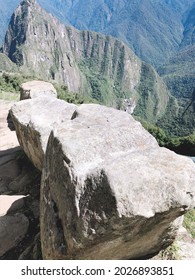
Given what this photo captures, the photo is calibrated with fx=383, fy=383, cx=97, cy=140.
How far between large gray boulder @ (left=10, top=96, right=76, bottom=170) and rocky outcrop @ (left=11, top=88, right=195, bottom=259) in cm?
214

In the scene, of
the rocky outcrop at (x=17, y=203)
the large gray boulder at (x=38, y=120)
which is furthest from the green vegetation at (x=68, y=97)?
the large gray boulder at (x=38, y=120)

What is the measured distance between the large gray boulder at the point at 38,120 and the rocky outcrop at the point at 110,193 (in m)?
2.14

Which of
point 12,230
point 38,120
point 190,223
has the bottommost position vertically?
point 190,223

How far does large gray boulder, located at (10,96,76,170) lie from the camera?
30.6 feet

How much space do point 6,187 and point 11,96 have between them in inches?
645

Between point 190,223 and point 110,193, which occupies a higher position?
point 110,193

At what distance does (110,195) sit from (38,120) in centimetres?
506

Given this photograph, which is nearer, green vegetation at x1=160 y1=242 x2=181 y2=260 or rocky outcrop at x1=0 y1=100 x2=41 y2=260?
green vegetation at x1=160 y1=242 x2=181 y2=260

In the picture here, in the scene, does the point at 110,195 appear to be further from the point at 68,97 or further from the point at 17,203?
the point at 68,97

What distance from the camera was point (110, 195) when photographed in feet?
17.5

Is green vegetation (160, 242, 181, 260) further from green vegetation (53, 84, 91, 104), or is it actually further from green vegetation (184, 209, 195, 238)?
green vegetation (53, 84, 91, 104)

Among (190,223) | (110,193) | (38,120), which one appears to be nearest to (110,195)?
(110,193)

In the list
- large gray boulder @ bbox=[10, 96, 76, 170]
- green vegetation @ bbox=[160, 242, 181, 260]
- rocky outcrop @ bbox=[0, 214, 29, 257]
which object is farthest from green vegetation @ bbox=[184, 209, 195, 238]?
large gray boulder @ bbox=[10, 96, 76, 170]

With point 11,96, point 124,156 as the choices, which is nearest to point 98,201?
point 124,156
